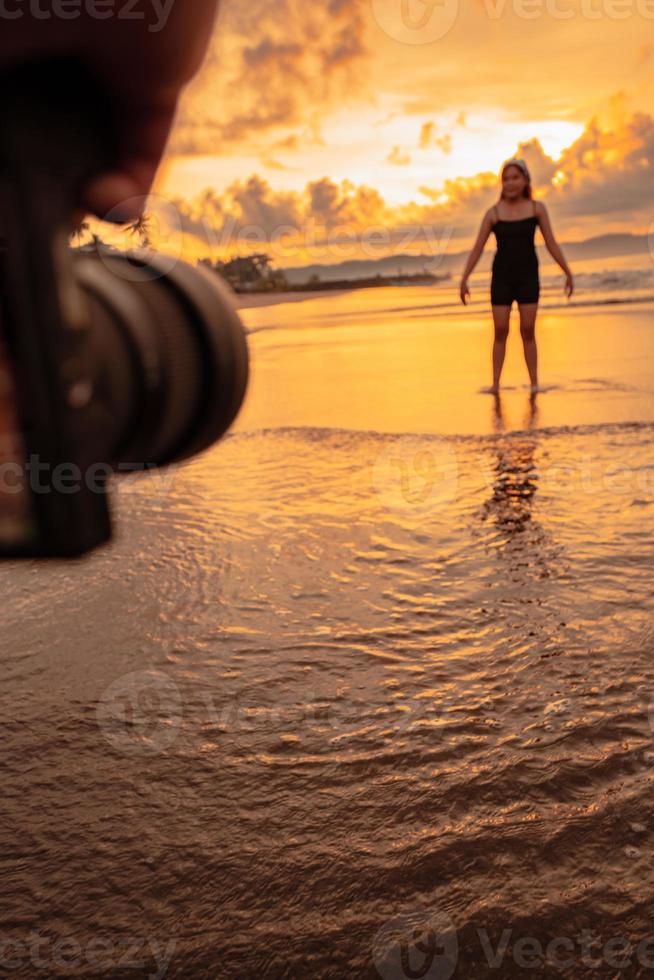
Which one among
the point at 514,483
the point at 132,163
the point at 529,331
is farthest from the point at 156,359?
the point at 529,331

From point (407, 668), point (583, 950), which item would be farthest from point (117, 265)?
point (407, 668)

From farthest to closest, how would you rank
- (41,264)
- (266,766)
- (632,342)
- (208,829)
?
(632,342) → (266,766) → (208,829) → (41,264)

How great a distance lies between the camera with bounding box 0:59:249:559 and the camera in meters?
0.86

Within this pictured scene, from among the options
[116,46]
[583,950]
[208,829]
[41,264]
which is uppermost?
[116,46]

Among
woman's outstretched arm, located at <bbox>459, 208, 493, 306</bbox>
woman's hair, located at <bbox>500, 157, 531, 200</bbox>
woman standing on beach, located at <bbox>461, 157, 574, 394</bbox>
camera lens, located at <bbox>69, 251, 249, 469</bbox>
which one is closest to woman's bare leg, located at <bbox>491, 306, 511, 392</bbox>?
woman standing on beach, located at <bbox>461, 157, 574, 394</bbox>

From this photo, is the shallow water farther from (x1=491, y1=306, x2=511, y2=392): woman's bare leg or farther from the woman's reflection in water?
(x1=491, y1=306, x2=511, y2=392): woman's bare leg

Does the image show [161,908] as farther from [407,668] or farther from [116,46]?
[116,46]

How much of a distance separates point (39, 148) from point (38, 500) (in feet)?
1.07

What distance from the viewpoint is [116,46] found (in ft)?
3.01

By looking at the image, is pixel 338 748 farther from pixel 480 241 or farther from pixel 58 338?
pixel 480 241

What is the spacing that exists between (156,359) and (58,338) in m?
0.23

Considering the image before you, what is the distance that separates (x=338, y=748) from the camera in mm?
1855

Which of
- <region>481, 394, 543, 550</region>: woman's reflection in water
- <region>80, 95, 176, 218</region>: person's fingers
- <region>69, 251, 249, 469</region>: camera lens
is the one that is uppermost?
<region>80, 95, 176, 218</region>: person's fingers

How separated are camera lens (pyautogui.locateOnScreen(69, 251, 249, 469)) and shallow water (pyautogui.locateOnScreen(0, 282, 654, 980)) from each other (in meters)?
0.72
